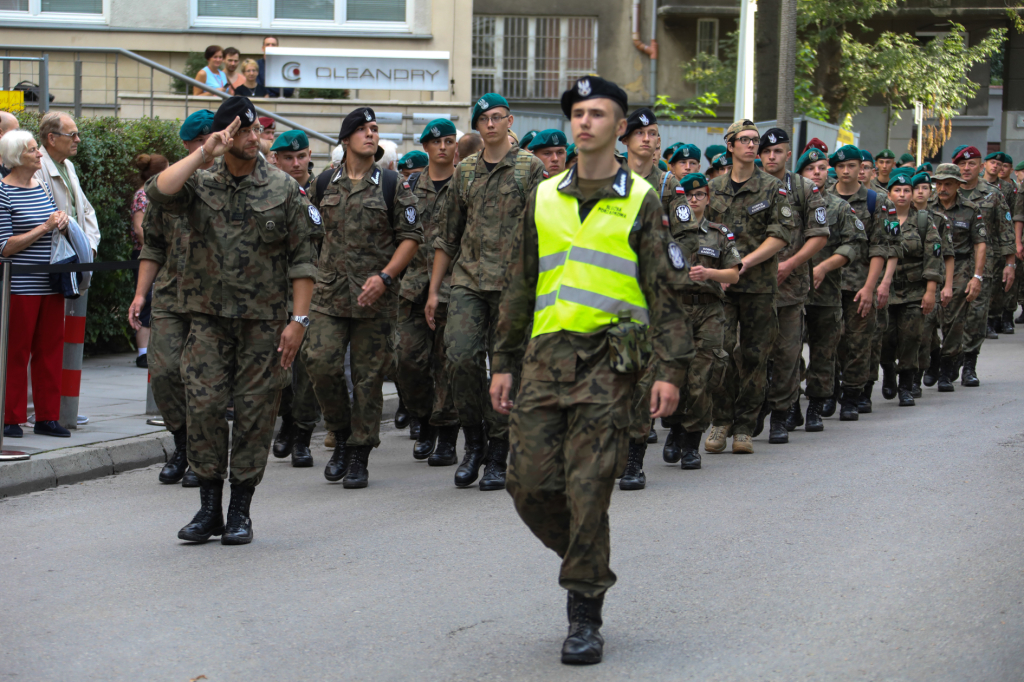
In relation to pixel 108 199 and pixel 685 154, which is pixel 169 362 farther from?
pixel 108 199

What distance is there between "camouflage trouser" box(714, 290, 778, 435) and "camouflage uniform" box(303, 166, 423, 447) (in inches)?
95.5

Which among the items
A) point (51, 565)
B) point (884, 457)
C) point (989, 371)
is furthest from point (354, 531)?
point (989, 371)

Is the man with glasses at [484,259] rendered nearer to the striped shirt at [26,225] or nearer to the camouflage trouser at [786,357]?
the camouflage trouser at [786,357]

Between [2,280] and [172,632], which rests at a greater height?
[2,280]

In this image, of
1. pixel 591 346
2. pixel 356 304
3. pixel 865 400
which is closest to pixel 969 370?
pixel 865 400

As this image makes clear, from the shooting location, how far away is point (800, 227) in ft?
30.9

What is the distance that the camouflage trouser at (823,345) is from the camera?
10.4 meters

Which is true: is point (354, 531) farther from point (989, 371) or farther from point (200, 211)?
point (989, 371)

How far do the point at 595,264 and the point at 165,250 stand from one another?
3.55 meters

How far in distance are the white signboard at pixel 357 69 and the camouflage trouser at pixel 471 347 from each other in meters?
12.9

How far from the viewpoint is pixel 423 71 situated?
20.6 meters

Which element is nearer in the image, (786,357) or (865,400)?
(786,357)

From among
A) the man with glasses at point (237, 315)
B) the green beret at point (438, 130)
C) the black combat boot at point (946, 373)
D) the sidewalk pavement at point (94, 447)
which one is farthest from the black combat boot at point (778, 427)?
the man with glasses at point (237, 315)

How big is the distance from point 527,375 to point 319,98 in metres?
16.3
